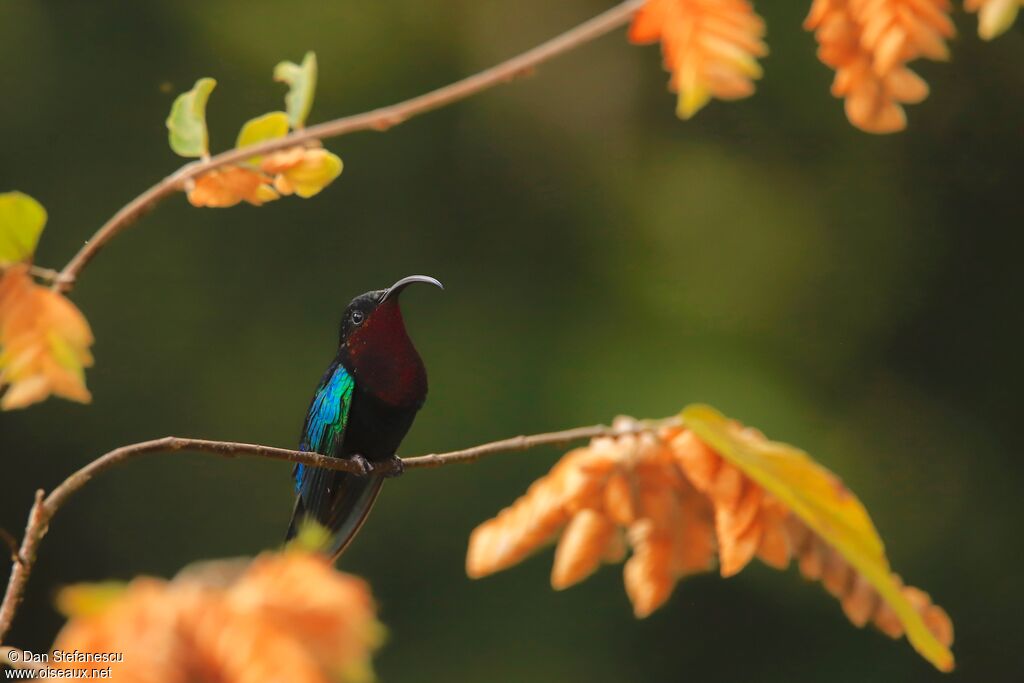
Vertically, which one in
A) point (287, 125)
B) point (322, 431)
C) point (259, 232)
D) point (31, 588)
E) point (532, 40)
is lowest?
point (31, 588)

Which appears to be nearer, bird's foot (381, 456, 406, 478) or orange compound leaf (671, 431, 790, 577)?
orange compound leaf (671, 431, 790, 577)

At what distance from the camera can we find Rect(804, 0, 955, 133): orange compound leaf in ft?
1.46

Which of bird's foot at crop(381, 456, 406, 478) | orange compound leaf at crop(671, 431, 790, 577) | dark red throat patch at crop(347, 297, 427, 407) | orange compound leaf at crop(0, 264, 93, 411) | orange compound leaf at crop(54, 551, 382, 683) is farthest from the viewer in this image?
dark red throat patch at crop(347, 297, 427, 407)

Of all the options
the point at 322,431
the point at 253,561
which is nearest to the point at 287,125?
the point at 253,561

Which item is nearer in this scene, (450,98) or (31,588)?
(450,98)

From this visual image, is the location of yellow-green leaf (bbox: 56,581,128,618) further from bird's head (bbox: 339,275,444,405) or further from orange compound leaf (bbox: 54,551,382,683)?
bird's head (bbox: 339,275,444,405)

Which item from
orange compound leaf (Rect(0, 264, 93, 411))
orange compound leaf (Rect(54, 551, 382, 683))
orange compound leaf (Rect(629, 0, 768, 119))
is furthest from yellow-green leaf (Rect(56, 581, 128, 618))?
orange compound leaf (Rect(629, 0, 768, 119))

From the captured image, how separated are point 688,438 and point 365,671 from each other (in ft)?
1.02

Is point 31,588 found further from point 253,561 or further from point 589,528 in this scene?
point 253,561

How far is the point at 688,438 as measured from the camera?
1.93 feet

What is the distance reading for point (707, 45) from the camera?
0.44m

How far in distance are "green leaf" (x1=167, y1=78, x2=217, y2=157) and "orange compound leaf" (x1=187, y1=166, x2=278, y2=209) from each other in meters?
0.02

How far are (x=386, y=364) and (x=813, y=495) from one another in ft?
2.21

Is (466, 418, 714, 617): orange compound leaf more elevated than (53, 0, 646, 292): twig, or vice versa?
(53, 0, 646, 292): twig
